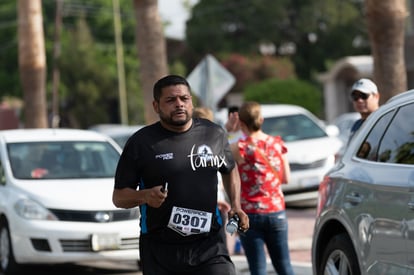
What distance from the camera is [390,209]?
20.3 feet

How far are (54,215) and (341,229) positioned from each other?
4.31 m

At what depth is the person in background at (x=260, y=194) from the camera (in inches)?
330

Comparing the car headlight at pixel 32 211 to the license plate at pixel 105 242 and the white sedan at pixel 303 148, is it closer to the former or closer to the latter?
the license plate at pixel 105 242

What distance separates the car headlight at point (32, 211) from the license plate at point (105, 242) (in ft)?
1.55

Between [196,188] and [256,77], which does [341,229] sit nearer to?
[196,188]

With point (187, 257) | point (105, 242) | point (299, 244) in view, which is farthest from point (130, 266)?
point (187, 257)

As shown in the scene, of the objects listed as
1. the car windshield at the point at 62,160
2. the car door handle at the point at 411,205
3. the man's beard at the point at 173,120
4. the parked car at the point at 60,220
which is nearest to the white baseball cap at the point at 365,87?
the parked car at the point at 60,220

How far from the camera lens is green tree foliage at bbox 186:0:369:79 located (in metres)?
64.2

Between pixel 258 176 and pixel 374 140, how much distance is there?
1714mm

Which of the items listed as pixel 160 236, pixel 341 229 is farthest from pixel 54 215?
pixel 160 236

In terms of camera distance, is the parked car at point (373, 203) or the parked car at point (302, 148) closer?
the parked car at point (373, 203)

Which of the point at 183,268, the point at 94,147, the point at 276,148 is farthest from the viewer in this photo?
the point at 94,147

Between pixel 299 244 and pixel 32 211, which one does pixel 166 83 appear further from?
pixel 299 244

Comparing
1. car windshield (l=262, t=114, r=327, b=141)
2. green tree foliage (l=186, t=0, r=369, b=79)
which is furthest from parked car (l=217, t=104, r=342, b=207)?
green tree foliage (l=186, t=0, r=369, b=79)
